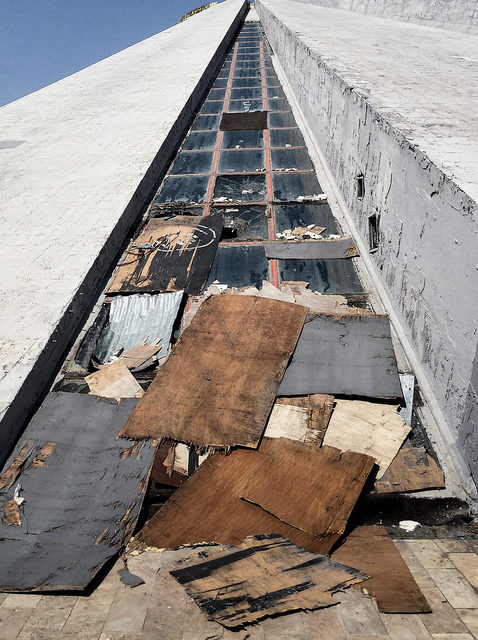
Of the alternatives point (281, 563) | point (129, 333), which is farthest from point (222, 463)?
point (129, 333)

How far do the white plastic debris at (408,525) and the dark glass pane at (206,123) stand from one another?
350 inches

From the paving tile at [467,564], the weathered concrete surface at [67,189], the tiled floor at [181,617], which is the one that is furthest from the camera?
the weathered concrete surface at [67,189]

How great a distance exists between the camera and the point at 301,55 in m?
9.73

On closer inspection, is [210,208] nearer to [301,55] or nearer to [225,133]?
[225,133]

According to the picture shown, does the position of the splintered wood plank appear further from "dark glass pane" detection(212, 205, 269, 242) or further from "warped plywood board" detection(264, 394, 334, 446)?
"dark glass pane" detection(212, 205, 269, 242)

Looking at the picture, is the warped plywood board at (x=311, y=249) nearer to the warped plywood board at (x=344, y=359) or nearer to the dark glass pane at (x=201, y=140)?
the warped plywood board at (x=344, y=359)

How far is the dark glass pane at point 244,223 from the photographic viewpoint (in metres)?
5.79

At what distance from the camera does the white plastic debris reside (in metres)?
2.79

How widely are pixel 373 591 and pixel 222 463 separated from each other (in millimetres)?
1107

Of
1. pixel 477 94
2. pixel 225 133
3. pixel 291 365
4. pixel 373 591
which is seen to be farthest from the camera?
pixel 225 133

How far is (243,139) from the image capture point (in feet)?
29.3

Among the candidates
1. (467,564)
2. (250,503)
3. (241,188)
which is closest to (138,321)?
(250,503)

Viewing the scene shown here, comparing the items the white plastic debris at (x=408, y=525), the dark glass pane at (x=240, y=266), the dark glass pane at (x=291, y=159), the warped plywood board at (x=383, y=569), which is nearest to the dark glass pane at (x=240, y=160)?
the dark glass pane at (x=291, y=159)

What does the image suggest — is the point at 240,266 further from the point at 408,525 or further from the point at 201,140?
the point at 201,140
